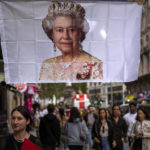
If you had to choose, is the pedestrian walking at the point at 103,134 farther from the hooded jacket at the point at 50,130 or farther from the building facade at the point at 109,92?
the building facade at the point at 109,92

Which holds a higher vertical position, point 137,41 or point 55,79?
point 137,41

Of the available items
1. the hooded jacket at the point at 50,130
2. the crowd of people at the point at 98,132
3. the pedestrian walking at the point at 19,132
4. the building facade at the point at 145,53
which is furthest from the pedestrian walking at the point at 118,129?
the building facade at the point at 145,53

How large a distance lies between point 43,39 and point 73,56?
0.53 metres

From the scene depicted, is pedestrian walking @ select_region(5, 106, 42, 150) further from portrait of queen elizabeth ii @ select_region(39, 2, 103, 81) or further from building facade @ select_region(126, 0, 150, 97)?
building facade @ select_region(126, 0, 150, 97)

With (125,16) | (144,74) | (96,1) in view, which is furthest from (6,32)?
(144,74)

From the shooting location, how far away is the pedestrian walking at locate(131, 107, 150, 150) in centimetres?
937

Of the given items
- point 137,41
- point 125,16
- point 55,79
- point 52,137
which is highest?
point 125,16

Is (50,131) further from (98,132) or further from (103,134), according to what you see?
(103,134)

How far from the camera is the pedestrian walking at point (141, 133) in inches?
369

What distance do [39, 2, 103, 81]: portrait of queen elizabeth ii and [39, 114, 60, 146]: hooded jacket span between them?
176 inches

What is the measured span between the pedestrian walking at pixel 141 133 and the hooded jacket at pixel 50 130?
6.59 ft

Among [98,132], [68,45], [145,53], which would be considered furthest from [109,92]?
[68,45]

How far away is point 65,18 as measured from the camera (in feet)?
20.1

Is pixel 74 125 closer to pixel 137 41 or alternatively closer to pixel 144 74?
pixel 137 41
